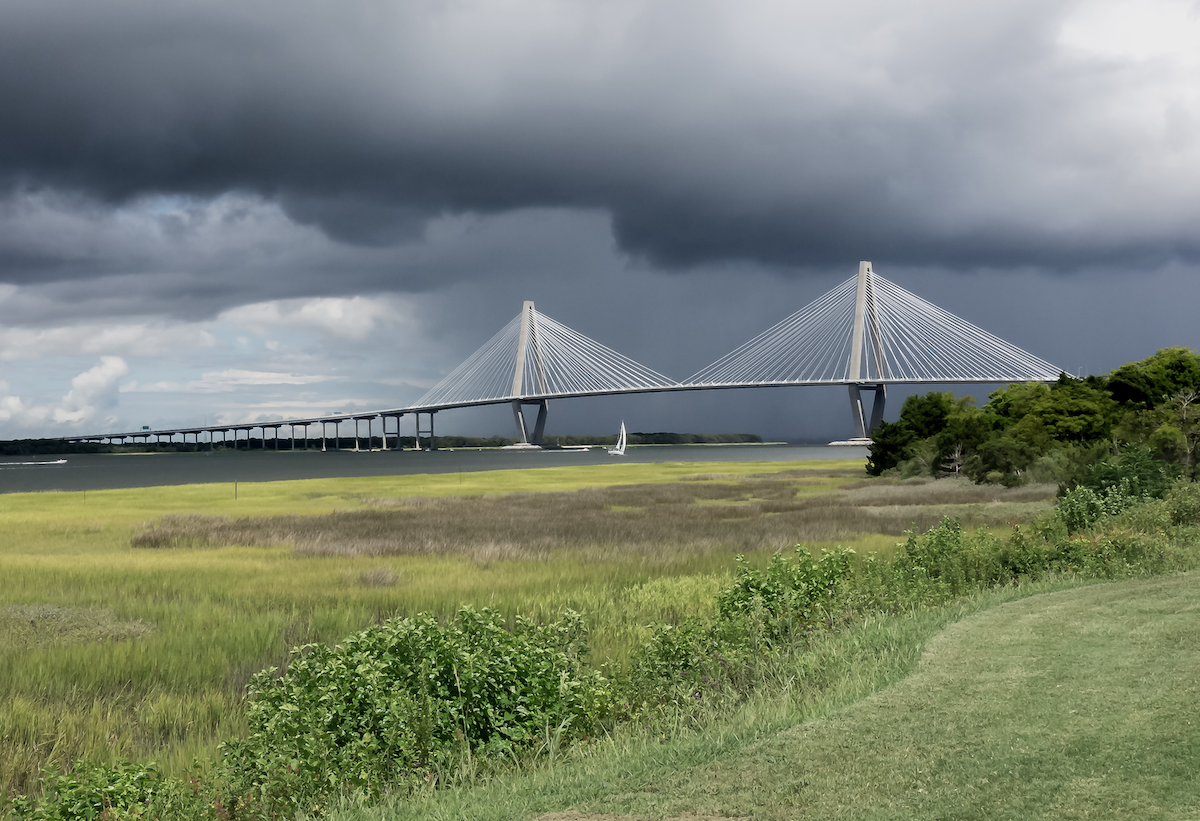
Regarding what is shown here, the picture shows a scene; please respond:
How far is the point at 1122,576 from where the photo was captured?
38.0ft

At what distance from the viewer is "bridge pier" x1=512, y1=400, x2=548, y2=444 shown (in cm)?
11712

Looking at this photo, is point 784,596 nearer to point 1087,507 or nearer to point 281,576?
point 1087,507

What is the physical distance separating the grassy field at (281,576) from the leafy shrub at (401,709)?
1.36m

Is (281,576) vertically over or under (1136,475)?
under

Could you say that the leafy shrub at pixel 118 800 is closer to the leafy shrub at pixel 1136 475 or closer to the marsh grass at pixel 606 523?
the marsh grass at pixel 606 523

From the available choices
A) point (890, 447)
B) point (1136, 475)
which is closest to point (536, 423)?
point (890, 447)

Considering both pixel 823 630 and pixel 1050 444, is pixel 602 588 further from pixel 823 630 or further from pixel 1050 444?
pixel 1050 444

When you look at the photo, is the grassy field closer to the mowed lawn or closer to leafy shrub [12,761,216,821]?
leafy shrub [12,761,216,821]

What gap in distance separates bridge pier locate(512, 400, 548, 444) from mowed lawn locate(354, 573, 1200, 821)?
109280 mm

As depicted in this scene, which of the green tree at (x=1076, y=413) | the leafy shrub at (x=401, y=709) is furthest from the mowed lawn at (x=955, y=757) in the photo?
the green tree at (x=1076, y=413)

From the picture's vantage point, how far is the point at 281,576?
→ 57.3 ft

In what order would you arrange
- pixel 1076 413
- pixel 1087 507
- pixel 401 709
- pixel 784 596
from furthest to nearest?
pixel 1076 413, pixel 1087 507, pixel 784 596, pixel 401 709

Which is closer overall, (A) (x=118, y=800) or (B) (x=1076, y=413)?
(A) (x=118, y=800)

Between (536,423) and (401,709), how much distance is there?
116m
